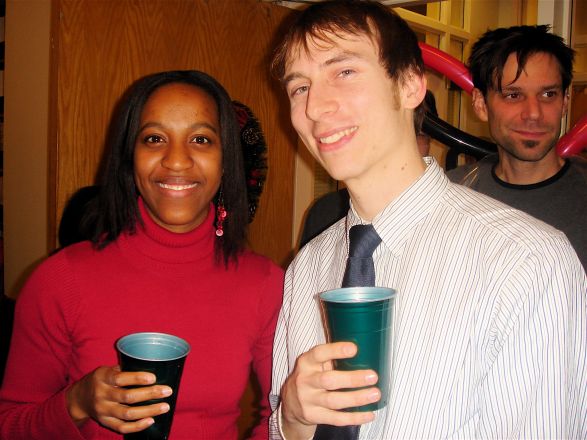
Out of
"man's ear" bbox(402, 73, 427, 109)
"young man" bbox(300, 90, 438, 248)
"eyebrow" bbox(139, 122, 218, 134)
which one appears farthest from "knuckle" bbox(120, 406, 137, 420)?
"young man" bbox(300, 90, 438, 248)

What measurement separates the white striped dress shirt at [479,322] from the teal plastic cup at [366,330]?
0.15 meters

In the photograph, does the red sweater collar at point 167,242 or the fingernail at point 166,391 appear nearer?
the fingernail at point 166,391

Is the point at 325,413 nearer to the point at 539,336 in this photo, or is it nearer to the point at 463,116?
the point at 539,336

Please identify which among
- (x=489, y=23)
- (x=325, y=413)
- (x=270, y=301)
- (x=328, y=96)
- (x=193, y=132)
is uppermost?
(x=489, y=23)

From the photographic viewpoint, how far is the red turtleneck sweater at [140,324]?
156 centimetres

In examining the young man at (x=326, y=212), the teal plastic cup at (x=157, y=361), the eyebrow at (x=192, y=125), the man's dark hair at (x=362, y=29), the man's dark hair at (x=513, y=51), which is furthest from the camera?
the young man at (x=326, y=212)

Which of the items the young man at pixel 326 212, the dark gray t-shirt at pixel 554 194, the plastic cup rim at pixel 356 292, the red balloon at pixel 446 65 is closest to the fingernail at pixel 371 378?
the plastic cup rim at pixel 356 292

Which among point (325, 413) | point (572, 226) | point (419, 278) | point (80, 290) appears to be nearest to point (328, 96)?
point (419, 278)

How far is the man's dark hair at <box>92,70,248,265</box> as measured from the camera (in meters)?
1.73

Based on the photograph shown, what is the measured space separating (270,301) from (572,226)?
130cm

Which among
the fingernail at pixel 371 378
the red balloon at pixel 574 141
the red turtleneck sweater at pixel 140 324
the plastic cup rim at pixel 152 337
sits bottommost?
the red turtleneck sweater at pixel 140 324

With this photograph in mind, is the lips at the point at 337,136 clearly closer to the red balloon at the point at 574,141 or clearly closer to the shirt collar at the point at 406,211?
the shirt collar at the point at 406,211

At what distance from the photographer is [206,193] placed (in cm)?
173

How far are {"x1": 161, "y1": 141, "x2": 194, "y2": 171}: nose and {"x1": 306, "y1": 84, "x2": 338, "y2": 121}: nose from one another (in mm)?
495
